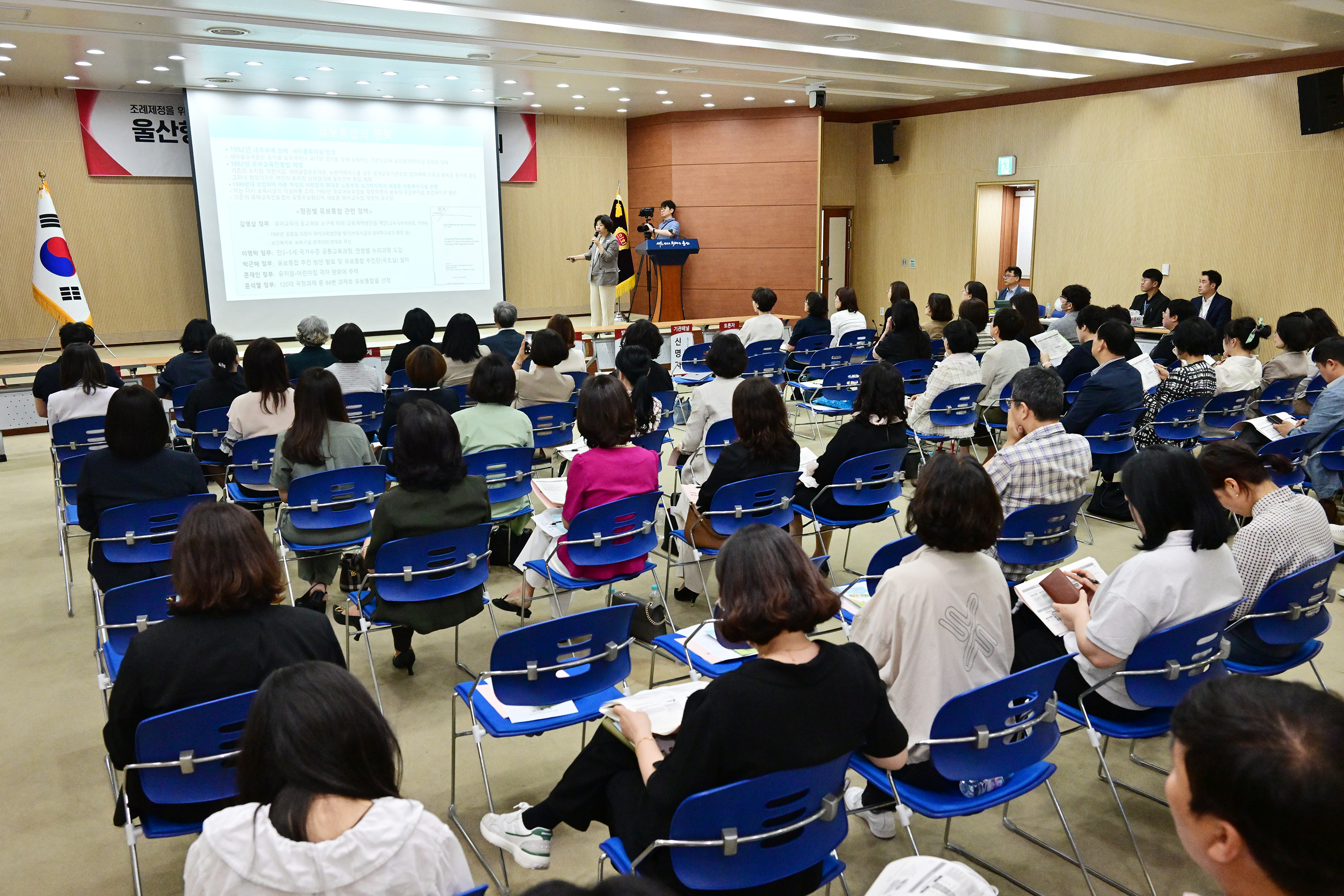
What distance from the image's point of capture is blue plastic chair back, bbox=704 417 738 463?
5586 millimetres

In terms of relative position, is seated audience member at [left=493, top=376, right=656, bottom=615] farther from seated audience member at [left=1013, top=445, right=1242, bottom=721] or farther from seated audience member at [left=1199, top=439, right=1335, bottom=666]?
seated audience member at [left=1199, top=439, right=1335, bottom=666]

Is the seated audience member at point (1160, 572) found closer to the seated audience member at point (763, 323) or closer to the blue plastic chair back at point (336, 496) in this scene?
the blue plastic chair back at point (336, 496)

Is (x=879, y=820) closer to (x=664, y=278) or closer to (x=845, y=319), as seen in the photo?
(x=845, y=319)

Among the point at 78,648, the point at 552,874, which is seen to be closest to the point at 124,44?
the point at 78,648

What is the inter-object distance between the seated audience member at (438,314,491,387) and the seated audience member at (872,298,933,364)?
359cm

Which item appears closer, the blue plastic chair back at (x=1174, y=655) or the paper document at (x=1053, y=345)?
the blue plastic chair back at (x=1174, y=655)

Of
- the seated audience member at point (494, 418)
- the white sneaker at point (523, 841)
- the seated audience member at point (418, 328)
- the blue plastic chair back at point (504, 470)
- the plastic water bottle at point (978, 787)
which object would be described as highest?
Result: the seated audience member at point (418, 328)

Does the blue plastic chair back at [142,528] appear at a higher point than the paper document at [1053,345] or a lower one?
lower

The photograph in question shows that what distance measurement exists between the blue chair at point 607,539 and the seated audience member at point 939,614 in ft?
5.14

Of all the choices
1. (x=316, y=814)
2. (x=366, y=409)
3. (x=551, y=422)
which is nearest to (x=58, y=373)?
(x=366, y=409)

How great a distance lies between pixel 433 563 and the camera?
3896mm

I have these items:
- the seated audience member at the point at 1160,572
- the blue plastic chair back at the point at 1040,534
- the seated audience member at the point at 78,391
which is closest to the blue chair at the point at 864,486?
the blue plastic chair back at the point at 1040,534

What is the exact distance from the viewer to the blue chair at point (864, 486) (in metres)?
4.95

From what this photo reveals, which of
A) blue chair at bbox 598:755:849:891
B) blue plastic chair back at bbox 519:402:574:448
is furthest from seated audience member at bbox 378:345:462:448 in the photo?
blue chair at bbox 598:755:849:891
